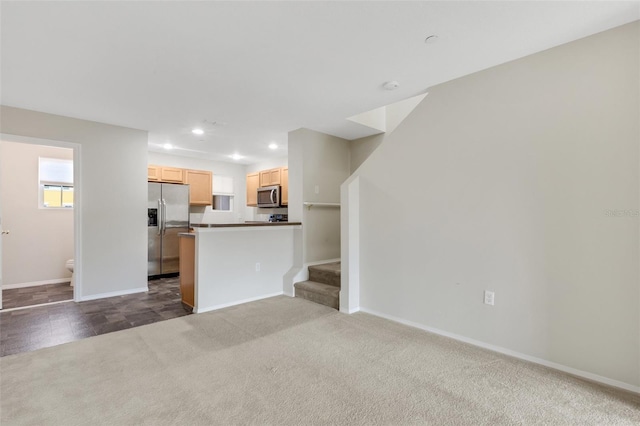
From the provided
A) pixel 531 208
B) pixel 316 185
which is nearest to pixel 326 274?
pixel 316 185

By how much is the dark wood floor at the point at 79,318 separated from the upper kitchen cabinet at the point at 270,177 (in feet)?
9.17

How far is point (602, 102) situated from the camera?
2084mm

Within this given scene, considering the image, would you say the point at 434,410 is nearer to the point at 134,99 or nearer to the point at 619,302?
the point at 619,302

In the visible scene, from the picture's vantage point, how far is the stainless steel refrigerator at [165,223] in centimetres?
538

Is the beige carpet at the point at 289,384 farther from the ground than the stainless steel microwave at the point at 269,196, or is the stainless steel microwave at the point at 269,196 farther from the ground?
the stainless steel microwave at the point at 269,196

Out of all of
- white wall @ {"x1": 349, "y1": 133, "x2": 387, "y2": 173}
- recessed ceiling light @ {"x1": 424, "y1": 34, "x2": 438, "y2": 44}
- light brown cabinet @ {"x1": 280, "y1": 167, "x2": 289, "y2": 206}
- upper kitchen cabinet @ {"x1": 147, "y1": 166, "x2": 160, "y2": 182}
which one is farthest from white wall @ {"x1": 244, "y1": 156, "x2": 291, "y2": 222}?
recessed ceiling light @ {"x1": 424, "y1": 34, "x2": 438, "y2": 44}

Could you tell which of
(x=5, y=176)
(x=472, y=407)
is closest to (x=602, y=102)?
(x=472, y=407)

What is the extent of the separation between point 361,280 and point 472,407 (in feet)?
6.20

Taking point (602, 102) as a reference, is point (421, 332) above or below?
below

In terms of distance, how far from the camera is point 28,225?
476 centimetres

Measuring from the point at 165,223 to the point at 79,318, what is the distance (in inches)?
94.0

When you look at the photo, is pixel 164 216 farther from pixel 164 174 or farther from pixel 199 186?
pixel 199 186

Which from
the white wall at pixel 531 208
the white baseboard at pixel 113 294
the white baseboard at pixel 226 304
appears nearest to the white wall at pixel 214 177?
the white baseboard at pixel 113 294

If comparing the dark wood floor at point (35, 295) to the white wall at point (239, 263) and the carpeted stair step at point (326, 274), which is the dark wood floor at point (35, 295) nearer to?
the white wall at point (239, 263)
